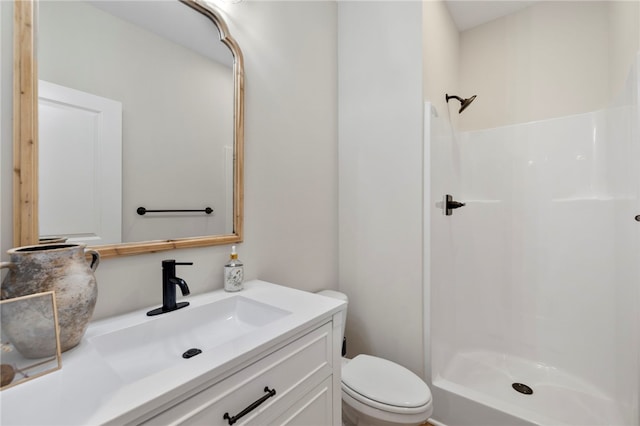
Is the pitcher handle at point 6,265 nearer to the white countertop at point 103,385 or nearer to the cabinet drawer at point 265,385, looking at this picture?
the white countertop at point 103,385

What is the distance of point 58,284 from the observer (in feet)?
2.17

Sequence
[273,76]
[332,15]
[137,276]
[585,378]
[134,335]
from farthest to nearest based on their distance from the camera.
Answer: [332,15] < [585,378] < [273,76] < [137,276] < [134,335]

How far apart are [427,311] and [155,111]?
1587 mm

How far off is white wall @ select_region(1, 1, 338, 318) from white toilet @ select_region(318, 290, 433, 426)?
0.54 meters

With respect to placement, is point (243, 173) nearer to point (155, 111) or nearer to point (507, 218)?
point (155, 111)

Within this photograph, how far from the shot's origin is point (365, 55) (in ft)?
5.81

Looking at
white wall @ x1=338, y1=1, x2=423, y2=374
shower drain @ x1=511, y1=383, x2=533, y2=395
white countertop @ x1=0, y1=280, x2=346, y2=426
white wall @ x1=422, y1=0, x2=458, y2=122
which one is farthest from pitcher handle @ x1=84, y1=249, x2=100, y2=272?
shower drain @ x1=511, y1=383, x2=533, y2=395

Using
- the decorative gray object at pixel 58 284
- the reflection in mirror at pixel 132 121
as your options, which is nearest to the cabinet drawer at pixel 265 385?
the decorative gray object at pixel 58 284

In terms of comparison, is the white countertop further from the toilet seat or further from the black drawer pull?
the toilet seat

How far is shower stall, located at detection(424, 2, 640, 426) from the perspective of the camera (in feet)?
4.73

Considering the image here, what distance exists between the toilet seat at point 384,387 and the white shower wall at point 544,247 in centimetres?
31

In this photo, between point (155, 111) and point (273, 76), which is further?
point (273, 76)

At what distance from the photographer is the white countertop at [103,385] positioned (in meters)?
0.46

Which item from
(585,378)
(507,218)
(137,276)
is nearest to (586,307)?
(585,378)
